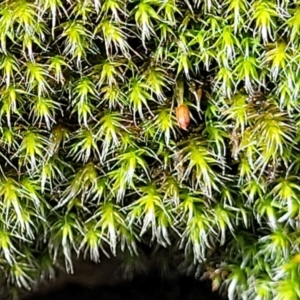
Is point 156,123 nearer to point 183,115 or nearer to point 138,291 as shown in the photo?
point 183,115

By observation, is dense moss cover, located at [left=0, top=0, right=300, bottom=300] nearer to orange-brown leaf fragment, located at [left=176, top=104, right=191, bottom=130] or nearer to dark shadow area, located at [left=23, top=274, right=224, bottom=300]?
orange-brown leaf fragment, located at [left=176, top=104, right=191, bottom=130]

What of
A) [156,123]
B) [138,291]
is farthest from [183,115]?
[138,291]

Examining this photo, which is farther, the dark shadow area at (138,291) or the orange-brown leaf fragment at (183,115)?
the dark shadow area at (138,291)

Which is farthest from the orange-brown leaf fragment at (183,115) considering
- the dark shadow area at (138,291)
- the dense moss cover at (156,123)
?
the dark shadow area at (138,291)

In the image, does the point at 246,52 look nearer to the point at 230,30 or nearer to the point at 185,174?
the point at 230,30

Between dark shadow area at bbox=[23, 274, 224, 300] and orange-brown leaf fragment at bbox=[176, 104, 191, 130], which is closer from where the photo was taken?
orange-brown leaf fragment at bbox=[176, 104, 191, 130]

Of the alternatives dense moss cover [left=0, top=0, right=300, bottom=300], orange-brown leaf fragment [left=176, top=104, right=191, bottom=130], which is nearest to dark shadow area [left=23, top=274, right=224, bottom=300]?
dense moss cover [left=0, top=0, right=300, bottom=300]

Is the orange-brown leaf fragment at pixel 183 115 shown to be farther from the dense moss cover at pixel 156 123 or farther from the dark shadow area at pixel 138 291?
the dark shadow area at pixel 138 291
